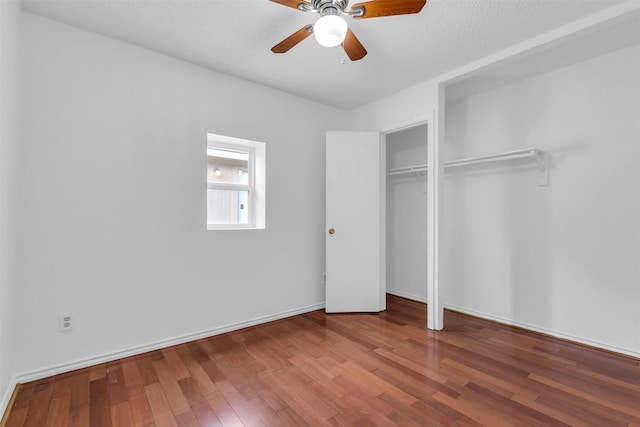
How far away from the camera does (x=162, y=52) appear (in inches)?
102

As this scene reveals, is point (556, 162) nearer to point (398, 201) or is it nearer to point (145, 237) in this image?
point (398, 201)


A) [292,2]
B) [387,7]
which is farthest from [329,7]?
[387,7]

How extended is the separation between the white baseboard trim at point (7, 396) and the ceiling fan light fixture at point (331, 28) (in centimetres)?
266

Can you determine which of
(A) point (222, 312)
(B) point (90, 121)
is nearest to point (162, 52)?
(B) point (90, 121)

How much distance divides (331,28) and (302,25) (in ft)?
2.36

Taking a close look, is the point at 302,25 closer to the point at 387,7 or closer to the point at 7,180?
the point at 387,7

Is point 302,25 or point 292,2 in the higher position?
point 302,25

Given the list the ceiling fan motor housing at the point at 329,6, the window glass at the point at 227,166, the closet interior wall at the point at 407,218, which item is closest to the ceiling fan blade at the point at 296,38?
the ceiling fan motor housing at the point at 329,6

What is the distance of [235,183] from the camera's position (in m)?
3.20

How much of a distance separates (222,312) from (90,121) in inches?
74.6

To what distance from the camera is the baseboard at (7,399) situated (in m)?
1.67

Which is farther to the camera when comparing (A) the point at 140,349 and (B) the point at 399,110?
(B) the point at 399,110

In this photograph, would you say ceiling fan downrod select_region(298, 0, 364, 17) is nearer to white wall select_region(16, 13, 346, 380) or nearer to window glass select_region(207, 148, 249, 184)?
white wall select_region(16, 13, 346, 380)

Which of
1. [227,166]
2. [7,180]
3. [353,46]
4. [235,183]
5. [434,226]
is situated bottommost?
[434,226]
